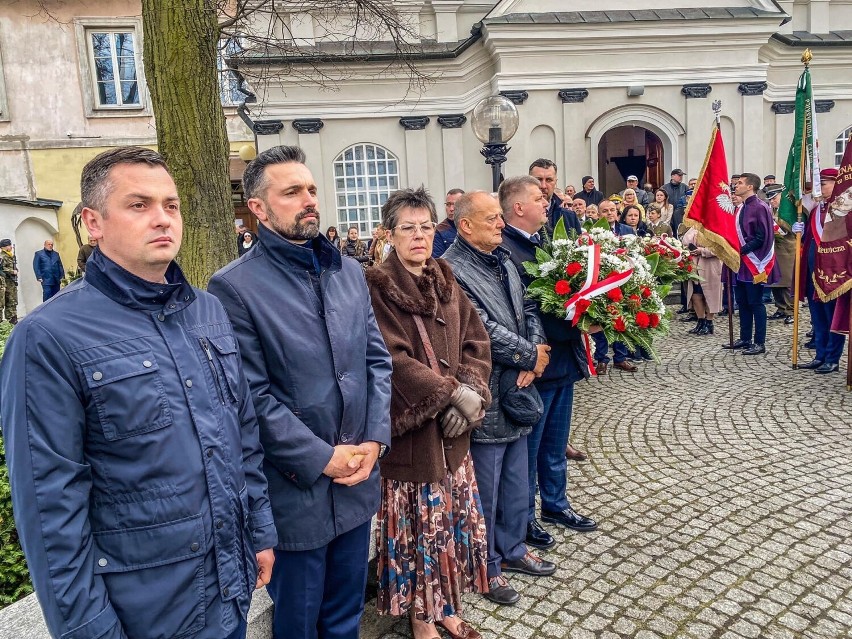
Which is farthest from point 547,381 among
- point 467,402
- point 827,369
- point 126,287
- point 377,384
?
point 827,369

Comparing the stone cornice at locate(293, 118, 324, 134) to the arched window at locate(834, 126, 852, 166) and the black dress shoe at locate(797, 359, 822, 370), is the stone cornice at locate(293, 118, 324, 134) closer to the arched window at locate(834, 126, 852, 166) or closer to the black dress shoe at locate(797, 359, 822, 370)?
the black dress shoe at locate(797, 359, 822, 370)

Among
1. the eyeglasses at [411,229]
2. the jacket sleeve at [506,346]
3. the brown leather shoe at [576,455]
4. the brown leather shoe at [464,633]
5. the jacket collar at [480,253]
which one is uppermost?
the eyeglasses at [411,229]

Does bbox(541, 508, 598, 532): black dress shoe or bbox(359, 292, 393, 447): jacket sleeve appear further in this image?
bbox(541, 508, 598, 532): black dress shoe

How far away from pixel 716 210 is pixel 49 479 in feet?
27.5

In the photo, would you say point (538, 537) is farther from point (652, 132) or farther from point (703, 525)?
point (652, 132)

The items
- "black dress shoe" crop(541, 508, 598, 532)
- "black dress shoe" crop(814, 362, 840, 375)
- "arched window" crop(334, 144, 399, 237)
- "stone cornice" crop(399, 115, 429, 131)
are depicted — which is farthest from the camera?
"arched window" crop(334, 144, 399, 237)

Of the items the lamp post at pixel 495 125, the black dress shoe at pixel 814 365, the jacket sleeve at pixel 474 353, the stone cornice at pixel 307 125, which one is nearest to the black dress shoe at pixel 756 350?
the black dress shoe at pixel 814 365

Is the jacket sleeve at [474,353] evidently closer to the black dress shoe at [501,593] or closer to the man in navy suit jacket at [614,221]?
the black dress shoe at [501,593]

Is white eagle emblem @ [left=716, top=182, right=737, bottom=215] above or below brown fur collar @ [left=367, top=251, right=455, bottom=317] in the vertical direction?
above

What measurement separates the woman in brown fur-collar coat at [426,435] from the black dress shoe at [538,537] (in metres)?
0.90

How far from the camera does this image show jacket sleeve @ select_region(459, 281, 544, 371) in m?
3.33

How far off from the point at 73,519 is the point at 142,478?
7.4 inches

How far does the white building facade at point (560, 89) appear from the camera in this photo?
49.3 feet

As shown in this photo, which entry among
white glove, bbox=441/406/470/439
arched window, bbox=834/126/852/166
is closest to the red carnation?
white glove, bbox=441/406/470/439
